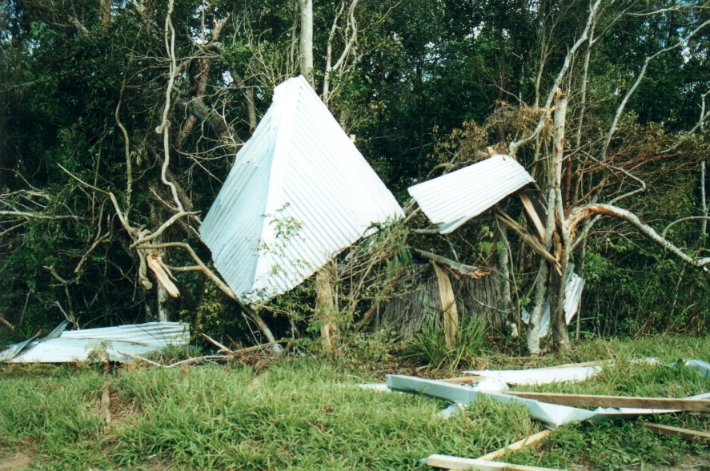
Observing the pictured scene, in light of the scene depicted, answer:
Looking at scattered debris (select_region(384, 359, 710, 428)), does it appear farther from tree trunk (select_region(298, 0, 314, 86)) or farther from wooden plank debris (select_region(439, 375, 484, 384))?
tree trunk (select_region(298, 0, 314, 86))

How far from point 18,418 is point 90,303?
21.4 feet

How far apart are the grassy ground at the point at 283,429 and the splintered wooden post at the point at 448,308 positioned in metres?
1.39

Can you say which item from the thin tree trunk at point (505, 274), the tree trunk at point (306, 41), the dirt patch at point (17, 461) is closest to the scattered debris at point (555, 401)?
the thin tree trunk at point (505, 274)

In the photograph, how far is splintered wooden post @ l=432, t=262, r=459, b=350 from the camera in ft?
21.6

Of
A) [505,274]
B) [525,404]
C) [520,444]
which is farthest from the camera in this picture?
[505,274]

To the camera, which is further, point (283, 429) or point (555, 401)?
point (555, 401)

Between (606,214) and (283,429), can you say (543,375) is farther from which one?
(283,429)

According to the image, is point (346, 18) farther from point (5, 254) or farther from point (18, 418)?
point (18, 418)

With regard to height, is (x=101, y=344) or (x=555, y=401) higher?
(x=101, y=344)

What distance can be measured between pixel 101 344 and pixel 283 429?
333 cm

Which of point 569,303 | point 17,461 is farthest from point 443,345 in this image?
point 17,461

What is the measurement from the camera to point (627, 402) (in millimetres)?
4398

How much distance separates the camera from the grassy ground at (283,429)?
4082mm

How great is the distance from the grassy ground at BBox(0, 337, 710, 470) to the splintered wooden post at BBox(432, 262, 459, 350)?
139cm
